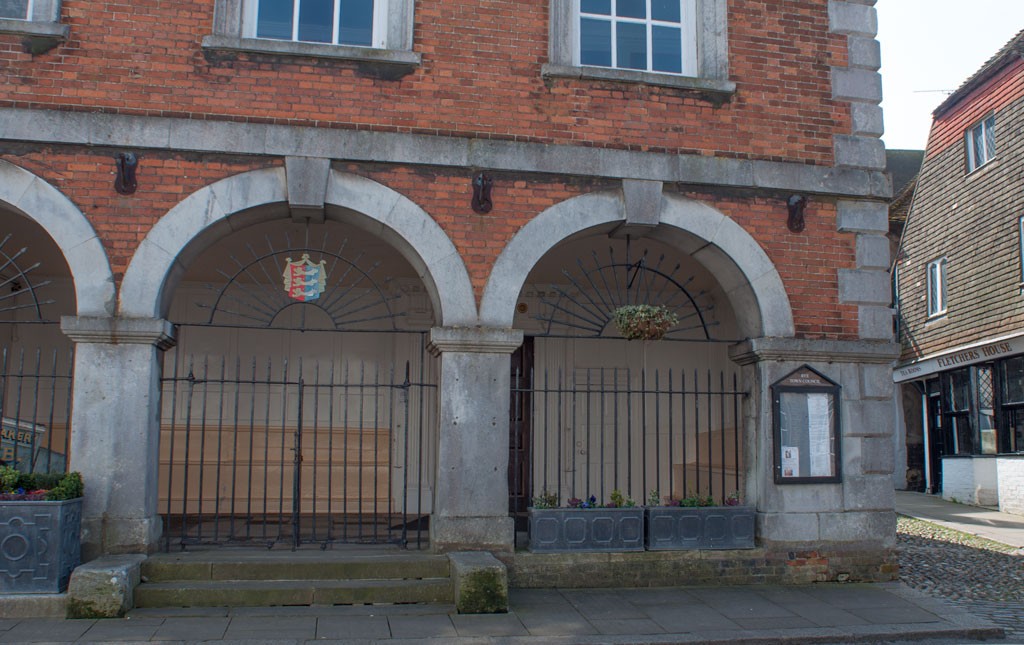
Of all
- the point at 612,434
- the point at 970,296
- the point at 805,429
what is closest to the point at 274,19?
the point at 805,429

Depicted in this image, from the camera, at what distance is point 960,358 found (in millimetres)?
16625

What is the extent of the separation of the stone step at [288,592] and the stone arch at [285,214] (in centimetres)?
226

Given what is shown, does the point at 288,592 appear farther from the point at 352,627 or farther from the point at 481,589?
the point at 481,589

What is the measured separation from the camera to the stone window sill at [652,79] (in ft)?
28.2

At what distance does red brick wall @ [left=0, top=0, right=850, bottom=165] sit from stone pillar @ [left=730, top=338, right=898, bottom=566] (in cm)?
196

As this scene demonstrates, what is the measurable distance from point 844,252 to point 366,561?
5441mm

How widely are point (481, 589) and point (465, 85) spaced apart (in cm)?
451

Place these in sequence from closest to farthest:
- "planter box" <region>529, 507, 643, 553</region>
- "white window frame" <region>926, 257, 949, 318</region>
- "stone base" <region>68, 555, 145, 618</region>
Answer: "stone base" <region>68, 555, 145, 618</region>
"planter box" <region>529, 507, 643, 553</region>
"white window frame" <region>926, 257, 949, 318</region>

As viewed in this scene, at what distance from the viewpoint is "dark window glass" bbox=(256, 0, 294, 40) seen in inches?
333

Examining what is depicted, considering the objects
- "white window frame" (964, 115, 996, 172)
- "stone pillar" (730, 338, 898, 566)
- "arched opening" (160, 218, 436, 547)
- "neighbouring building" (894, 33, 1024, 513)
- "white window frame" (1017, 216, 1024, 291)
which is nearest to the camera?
"stone pillar" (730, 338, 898, 566)

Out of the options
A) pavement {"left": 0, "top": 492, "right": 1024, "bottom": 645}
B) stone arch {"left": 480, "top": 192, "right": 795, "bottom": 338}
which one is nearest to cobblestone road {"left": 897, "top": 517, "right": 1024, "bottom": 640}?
pavement {"left": 0, "top": 492, "right": 1024, "bottom": 645}

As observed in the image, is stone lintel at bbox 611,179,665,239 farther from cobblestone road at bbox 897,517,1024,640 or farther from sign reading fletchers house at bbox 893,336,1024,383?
sign reading fletchers house at bbox 893,336,1024,383

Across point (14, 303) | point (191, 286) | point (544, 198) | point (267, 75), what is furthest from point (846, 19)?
point (14, 303)

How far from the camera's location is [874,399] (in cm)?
886
